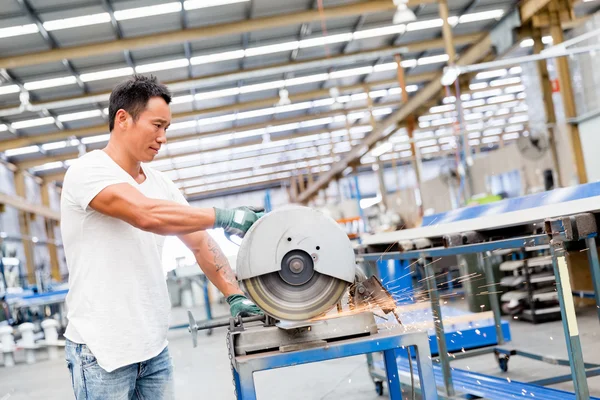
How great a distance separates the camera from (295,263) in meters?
1.73

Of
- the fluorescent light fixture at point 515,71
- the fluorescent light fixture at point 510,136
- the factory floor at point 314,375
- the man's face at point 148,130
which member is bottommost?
the factory floor at point 314,375

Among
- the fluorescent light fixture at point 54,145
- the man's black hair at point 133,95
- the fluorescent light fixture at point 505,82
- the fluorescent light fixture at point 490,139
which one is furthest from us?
the fluorescent light fixture at point 490,139

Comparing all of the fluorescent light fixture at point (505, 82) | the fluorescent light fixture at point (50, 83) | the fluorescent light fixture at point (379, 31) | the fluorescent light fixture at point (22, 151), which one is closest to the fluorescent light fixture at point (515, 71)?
the fluorescent light fixture at point (505, 82)

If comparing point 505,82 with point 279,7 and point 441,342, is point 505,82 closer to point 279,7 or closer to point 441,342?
point 279,7

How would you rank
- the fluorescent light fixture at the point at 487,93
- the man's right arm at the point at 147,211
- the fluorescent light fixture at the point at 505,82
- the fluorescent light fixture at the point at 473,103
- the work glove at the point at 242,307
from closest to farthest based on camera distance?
1. the man's right arm at the point at 147,211
2. the work glove at the point at 242,307
3. the fluorescent light fixture at the point at 505,82
4. the fluorescent light fixture at the point at 487,93
5. the fluorescent light fixture at the point at 473,103

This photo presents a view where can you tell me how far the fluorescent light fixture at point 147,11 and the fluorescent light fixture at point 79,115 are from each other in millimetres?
4290

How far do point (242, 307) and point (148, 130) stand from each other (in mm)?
582

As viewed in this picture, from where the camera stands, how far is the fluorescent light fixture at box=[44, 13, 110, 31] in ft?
26.9

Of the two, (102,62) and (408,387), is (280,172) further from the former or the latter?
(408,387)

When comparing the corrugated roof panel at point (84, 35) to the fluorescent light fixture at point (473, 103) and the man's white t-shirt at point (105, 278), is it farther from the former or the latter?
the fluorescent light fixture at point (473, 103)

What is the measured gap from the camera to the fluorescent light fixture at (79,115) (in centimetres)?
1236

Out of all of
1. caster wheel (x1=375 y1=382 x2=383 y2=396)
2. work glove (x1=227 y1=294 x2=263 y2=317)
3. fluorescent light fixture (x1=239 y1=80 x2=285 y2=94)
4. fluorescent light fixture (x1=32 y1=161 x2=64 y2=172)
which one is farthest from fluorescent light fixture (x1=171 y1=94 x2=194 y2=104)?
work glove (x1=227 y1=294 x2=263 y2=317)

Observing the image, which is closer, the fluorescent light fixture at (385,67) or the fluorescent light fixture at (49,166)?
the fluorescent light fixture at (385,67)

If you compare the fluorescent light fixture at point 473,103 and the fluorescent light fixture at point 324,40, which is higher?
the fluorescent light fixture at point 324,40
